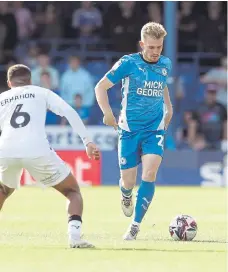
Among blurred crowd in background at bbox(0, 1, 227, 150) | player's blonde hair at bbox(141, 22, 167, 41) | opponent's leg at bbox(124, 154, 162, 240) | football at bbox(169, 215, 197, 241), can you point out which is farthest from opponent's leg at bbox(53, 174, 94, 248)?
blurred crowd in background at bbox(0, 1, 227, 150)

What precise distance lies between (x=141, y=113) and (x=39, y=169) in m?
1.56

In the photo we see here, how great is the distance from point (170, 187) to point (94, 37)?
19.2ft

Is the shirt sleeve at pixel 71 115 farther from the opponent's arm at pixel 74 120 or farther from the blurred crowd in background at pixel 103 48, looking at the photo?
the blurred crowd in background at pixel 103 48

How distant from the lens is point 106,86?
33.9 feet

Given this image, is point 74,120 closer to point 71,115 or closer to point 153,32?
point 71,115

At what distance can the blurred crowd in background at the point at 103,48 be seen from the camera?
2214 centimetres

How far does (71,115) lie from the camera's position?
30.3 feet

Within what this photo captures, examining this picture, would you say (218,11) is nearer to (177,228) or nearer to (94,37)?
(94,37)

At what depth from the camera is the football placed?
34.2 feet

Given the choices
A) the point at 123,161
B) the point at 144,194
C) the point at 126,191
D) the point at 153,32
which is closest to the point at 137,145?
the point at 123,161

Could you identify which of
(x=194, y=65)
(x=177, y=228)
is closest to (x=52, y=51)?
(x=194, y=65)

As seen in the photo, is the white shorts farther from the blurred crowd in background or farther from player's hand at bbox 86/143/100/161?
the blurred crowd in background

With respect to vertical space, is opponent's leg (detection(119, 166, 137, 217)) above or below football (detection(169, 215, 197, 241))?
above

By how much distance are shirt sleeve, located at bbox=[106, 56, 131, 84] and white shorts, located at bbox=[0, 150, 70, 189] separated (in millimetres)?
1266
